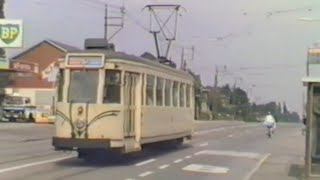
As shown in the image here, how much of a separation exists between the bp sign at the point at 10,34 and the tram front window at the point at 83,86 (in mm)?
39974

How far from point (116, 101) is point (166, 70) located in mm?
5602

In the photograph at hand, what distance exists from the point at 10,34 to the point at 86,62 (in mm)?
41134

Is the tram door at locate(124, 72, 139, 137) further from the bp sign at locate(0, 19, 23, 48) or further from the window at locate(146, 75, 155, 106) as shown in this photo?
the bp sign at locate(0, 19, 23, 48)

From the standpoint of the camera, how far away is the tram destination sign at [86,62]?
22.8 m

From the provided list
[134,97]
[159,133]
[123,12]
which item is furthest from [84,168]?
[123,12]

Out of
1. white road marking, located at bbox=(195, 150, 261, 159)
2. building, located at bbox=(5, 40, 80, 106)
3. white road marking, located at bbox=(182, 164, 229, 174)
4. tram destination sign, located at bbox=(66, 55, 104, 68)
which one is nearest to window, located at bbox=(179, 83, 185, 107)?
white road marking, located at bbox=(195, 150, 261, 159)

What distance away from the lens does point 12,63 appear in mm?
69125

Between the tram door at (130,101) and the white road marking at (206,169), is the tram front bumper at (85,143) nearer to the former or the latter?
the tram door at (130,101)

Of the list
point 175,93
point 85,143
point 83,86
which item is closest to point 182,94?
point 175,93

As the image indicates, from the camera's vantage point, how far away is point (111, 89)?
22.9 metres

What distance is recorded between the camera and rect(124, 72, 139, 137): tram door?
23188 mm

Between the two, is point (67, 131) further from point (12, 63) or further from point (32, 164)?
point (12, 63)

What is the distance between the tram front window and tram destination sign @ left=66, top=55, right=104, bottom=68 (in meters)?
0.18

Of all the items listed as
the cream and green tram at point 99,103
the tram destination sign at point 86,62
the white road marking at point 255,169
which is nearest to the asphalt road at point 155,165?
the white road marking at point 255,169
